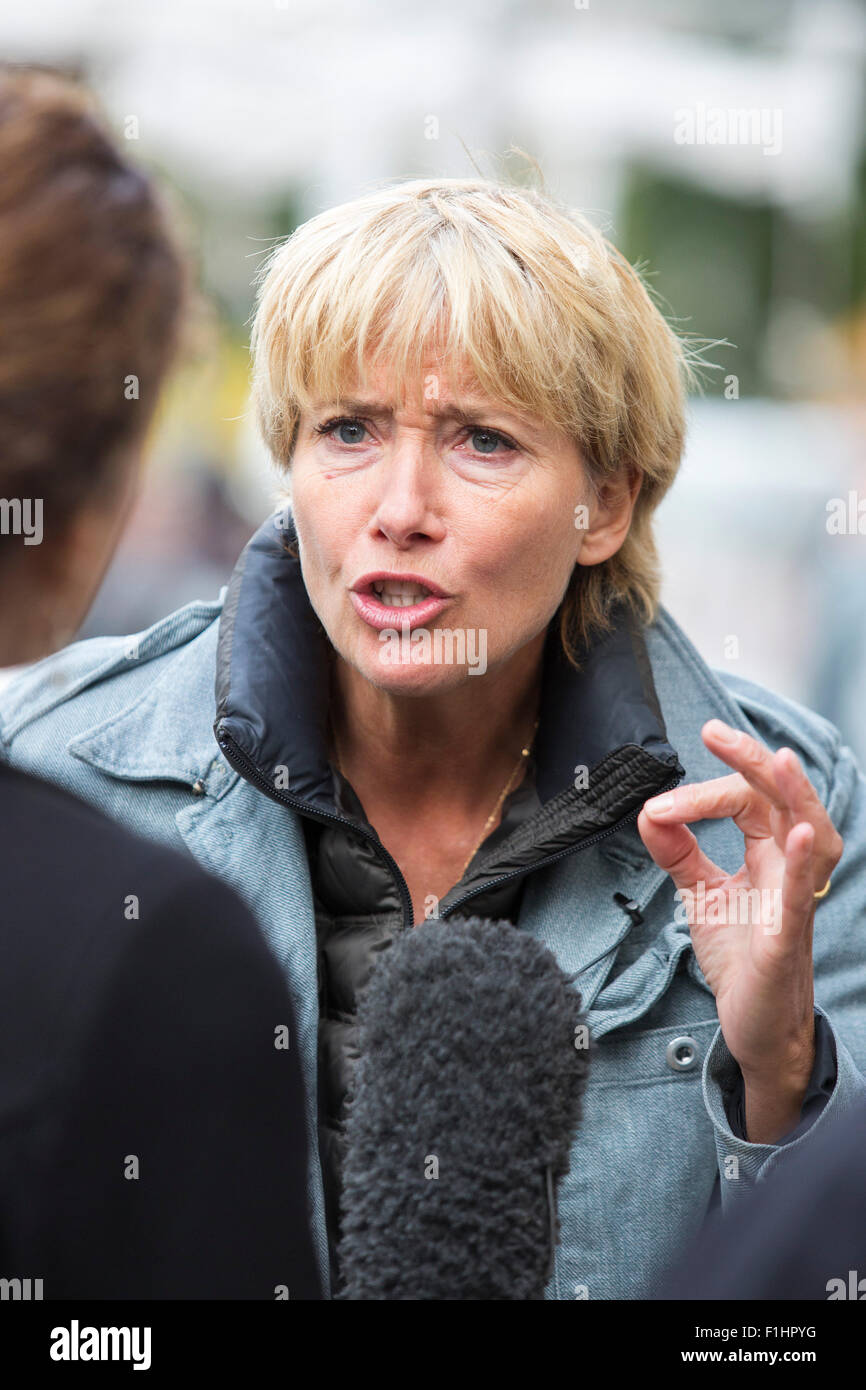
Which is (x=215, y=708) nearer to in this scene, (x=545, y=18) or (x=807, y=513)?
(x=807, y=513)

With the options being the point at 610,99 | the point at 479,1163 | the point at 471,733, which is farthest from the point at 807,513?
the point at 479,1163

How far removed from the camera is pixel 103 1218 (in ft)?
3.91

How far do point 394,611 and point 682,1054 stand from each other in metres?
0.86

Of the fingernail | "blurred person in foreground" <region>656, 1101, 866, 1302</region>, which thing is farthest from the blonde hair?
"blurred person in foreground" <region>656, 1101, 866, 1302</region>

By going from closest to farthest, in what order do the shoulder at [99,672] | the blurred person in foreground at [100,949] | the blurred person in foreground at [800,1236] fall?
1. the blurred person in foreground at [800,1236]
2. the blurred person in foreground at [100,949]
3. the shoulder at [99,672]

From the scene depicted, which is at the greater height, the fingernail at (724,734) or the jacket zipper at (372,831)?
the fingernail at (724,734)

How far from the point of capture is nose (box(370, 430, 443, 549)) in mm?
2305

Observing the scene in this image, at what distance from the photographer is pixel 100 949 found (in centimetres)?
118

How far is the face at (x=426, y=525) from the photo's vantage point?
2.34 meters

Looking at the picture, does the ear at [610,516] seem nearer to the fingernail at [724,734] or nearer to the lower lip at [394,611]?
the lower lip at [394,611]

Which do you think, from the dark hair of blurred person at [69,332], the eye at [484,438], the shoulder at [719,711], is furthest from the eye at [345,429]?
the dark hair of blurred person at [69,332]

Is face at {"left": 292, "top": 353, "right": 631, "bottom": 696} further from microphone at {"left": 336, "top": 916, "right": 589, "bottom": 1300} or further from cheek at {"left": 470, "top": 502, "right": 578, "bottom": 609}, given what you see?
microphone at {"left": 336, "top": 916, "right": 589, "bottom": 1300}

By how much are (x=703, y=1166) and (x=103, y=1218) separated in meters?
1.33

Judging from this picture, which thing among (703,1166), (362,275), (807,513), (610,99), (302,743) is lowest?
(703,1166)
